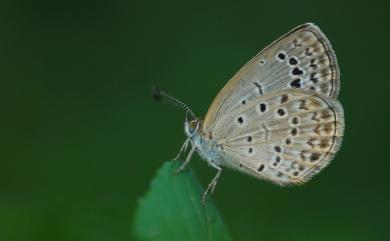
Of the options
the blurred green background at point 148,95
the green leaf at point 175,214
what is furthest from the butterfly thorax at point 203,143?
the green leaf at point 175,214

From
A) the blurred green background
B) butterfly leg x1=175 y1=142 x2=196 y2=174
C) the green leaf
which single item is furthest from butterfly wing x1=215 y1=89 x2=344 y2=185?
the green leaf

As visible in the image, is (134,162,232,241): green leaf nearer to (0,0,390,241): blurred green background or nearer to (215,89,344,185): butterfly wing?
(215,89,344,185): butterfly wing

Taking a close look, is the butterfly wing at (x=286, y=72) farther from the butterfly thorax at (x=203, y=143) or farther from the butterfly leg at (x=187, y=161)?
the butterfly leg at (x=187, y=161)

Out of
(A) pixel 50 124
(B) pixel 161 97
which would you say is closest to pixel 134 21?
(A) pixel 50 124

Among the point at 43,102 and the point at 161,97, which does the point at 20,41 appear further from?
the point at 161,97

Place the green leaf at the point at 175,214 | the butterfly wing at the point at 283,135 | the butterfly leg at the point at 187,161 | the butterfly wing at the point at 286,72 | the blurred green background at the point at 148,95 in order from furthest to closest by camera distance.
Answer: the blurred green background at the point at 148,95, the butterfly wing at the point at 283,135, the butterfly wing at the point at 286,72, the butterfly leg at the point at 187,161, the green leaf at the point at 175,214

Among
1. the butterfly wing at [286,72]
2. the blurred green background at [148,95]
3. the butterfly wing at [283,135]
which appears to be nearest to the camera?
the butterfly wing at [286,72]
